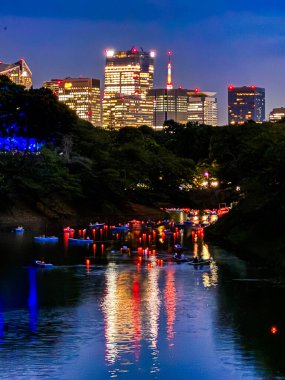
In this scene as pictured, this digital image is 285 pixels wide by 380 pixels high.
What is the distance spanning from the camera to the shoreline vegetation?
76438 millimetres

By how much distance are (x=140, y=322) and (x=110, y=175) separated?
7104cm

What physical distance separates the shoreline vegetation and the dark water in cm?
1682

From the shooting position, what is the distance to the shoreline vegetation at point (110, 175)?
251 feet

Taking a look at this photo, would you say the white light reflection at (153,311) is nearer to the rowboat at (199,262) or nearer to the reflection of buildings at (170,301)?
the reflection of buildings at (170,301)

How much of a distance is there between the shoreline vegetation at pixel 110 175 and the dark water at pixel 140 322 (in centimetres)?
1682

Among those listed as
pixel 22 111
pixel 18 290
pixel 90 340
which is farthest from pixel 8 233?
pixel 90 340

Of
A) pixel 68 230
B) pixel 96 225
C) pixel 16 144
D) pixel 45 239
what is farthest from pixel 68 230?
pixel 16 144

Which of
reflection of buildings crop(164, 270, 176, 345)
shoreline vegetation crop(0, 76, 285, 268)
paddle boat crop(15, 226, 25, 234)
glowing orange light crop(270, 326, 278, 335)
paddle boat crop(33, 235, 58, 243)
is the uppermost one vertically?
shoreline vegetation crop(0, 76, 285, 268)

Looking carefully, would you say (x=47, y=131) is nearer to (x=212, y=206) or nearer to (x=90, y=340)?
(x=212, y=206)

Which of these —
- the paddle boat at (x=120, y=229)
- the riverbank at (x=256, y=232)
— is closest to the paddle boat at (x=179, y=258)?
the riverbank at (x=256, y=232)

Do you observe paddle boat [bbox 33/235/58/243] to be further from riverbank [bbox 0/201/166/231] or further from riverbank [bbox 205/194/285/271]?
riverbank [bbox 205/194/285/271]

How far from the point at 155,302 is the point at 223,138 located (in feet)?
254

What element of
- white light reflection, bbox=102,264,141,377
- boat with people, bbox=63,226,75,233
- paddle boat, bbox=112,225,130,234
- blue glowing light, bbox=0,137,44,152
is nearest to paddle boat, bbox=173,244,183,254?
white light reflection, bbox=102,264,141,377

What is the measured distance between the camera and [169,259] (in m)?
64.5
